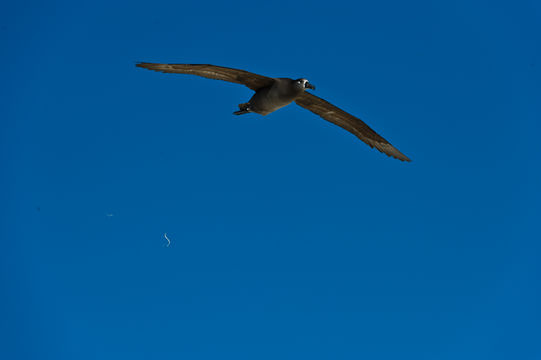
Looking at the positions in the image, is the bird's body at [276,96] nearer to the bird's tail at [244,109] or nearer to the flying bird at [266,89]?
the flying bird at [266,89]

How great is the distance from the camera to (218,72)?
9.74m

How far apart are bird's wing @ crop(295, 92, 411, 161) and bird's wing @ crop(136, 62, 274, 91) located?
1.02m

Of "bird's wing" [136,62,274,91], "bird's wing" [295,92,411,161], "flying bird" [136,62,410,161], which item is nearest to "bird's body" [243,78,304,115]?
"flying bird" [136,62,410,161]

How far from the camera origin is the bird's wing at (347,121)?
10.8 meters

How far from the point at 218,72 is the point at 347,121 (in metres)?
3.01

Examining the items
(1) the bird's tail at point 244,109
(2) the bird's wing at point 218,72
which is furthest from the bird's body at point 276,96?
(2) the bird's wing at point 218,72

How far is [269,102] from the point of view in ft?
31.8

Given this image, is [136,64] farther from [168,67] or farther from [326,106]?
[326,106]

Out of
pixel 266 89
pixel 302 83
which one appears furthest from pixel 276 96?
pixel 302 83

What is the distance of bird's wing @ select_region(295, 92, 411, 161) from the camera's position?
427 inches

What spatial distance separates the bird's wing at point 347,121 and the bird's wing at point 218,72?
1015mm

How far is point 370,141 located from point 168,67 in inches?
179

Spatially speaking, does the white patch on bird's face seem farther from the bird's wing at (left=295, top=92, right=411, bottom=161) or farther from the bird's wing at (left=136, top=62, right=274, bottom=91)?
the bird's wing at (left=295, top=92, right=411, bottom=161)

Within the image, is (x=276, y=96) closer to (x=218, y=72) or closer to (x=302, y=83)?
(x=302, y=83)
